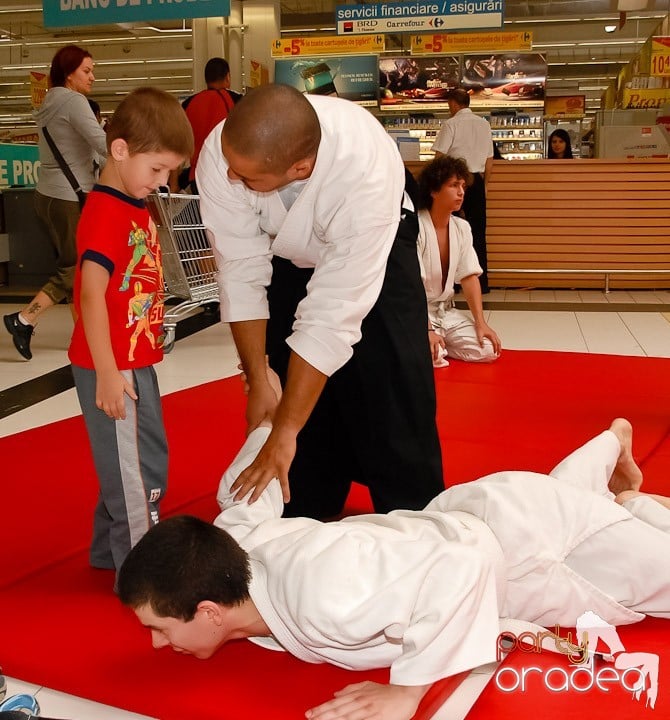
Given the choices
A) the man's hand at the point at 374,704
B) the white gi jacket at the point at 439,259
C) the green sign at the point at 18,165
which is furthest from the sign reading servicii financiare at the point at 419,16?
the man's hand at the point at 374,704

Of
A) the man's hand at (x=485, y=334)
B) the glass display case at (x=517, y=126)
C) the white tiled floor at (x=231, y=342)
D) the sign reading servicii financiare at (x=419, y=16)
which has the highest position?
the sign reading servicii financiare at (x=419, y=16)

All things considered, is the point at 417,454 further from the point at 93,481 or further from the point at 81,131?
the point at 81,131

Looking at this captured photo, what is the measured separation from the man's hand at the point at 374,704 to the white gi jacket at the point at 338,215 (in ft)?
2.06

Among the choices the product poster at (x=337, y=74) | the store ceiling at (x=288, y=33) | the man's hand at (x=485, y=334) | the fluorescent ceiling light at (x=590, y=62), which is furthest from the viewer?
the fluorescent ceiling light at (x=590, y=62)

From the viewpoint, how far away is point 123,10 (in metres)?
7.14

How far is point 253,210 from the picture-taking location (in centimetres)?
198

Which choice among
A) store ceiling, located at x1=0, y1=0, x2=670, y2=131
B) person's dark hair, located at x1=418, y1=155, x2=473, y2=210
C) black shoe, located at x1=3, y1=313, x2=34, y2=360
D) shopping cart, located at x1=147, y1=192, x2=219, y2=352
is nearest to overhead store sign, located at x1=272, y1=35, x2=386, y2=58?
store ceiling, located at x1=0, y1=0, x2=670, y2=131

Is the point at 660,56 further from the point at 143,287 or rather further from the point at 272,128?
the point at 272,128

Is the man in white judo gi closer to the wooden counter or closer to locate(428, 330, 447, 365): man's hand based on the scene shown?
locate(428, 330, 447, 365): man's hand

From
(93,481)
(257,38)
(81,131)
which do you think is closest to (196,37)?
(257,38)

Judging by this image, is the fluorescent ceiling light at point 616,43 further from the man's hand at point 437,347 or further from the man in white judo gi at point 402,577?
the man in white judo gi at point 402,577

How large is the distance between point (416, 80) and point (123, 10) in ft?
20.4

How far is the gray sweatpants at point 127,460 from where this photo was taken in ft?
6.35

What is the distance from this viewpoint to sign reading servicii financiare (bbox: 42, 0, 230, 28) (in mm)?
6891
